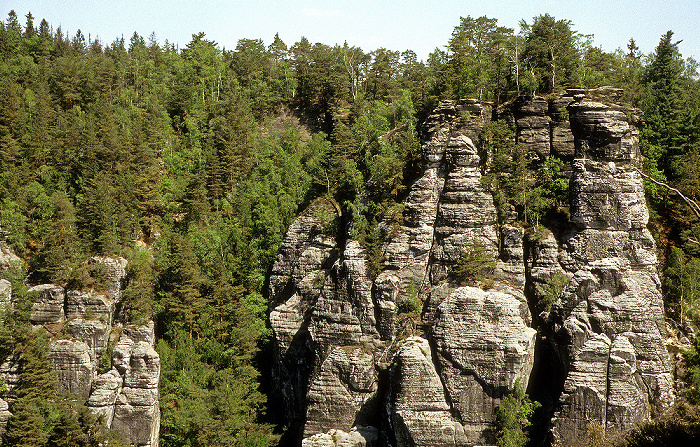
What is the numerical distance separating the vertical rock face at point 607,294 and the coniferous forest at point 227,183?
2.83 m

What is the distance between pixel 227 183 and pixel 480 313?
98.4 ft

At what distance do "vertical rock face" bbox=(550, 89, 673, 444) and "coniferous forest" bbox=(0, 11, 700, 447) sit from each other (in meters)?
2.83

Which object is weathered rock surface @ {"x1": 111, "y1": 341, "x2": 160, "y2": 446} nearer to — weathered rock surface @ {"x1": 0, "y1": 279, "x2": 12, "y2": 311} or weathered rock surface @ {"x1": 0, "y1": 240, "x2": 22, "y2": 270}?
weathered rock surface @ {"x1": 0, "y1": 279, "x2": 12, "y2": 311}

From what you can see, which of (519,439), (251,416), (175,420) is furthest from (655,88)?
(175,420)

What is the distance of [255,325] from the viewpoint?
156ft

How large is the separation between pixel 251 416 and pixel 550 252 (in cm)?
2336

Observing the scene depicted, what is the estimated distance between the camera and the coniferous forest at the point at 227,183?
138ft

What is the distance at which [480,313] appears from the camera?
121ft

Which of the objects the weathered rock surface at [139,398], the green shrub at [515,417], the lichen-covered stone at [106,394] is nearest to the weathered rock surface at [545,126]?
the green shrub at [515,417]

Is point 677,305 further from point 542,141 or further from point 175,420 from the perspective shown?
point 175,420

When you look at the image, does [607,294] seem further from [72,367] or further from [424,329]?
[72,367]

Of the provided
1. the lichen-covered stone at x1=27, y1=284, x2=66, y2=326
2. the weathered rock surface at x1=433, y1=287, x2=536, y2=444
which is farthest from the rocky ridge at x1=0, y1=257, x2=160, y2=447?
the weathered rock surface at x1=433, y1=287, x2=536, y2=444

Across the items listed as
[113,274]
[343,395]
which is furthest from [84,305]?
[343,395]

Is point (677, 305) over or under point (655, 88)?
under
